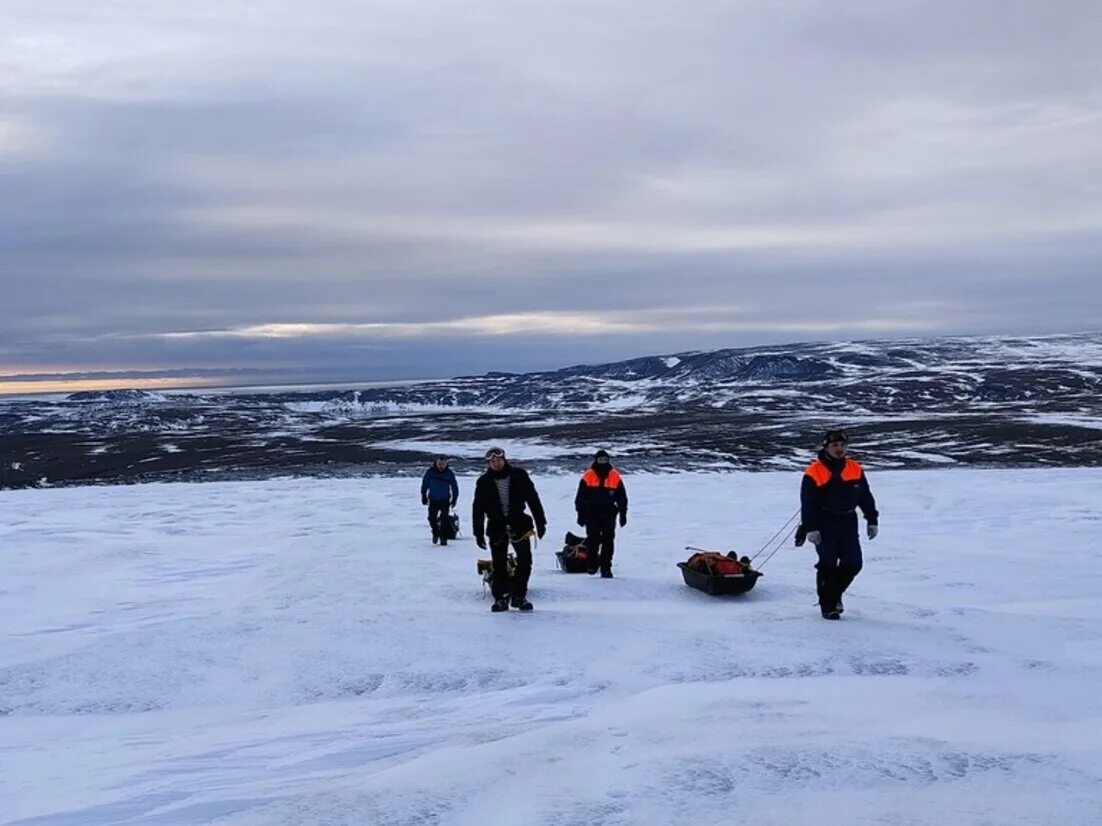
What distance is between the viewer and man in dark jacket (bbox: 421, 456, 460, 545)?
1625 cm

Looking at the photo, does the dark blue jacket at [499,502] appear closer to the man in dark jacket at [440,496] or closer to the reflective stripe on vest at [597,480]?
the reflective stripe on vest at [597,480]

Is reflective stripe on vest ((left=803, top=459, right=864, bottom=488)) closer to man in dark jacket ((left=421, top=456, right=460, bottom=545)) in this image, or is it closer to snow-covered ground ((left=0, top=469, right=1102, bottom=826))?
snow-covered ground ((left=0, top=469, right=1102, bottom=826))

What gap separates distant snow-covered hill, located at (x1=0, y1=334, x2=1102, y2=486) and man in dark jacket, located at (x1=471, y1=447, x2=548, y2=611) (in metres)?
31.3

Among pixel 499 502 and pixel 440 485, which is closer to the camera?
pixel 499 502

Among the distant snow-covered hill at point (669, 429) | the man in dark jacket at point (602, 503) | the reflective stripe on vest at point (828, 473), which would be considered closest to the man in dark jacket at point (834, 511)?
the reflective stripe on vest at point (828, 473)

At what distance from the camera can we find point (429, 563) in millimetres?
13742

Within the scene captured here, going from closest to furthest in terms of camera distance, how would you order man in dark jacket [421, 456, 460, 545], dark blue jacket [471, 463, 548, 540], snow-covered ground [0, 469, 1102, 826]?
snow-covered ground [0, 469, 1102, 826], dark blue jacket [471, 463, 548, 540], man in dark jacket [421, 456, 460, 545]

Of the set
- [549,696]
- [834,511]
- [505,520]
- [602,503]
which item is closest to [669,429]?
[602,503]

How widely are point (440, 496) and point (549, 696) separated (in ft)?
31.6

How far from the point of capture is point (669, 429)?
71.4 meters

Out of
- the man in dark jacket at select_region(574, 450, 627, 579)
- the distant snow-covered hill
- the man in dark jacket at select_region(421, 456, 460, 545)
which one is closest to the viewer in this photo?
the man in dark jacket at select_region(574, 450, 627, 579)

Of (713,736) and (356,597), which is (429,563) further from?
(713,736)

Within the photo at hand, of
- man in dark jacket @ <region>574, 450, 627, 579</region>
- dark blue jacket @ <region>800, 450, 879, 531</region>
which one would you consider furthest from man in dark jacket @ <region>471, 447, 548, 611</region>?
dark blue jacket @ <region>800, 450, 879, 531</region>

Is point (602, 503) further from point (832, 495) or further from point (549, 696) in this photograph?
Result: point (549, 696)
